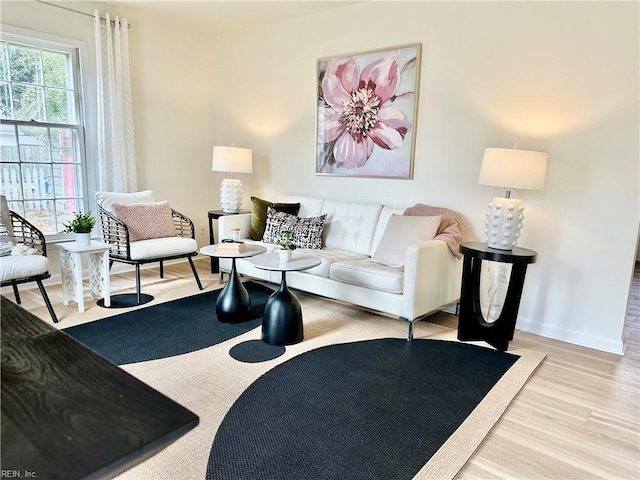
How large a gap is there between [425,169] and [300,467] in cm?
274

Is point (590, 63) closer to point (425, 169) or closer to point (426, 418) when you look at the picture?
point (425, 169)

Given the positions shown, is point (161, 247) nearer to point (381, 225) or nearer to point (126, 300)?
point (126, 300)

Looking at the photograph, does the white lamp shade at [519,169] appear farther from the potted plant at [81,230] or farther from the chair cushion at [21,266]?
the chair cushion at [21,266]

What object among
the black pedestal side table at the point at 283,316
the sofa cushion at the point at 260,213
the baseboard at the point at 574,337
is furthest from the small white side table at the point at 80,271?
the baseboard at the point at 574,337

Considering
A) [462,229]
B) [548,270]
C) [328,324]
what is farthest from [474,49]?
[328,324]

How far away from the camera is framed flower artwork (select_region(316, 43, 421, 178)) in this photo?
3.76 metres

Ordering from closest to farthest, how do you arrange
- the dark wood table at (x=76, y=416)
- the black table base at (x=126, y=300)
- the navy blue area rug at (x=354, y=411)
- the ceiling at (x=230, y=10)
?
the dark wood table at (x=76, y=416) → the navy blue area rug at (x=354, y=411) → the black table base at (x=126, y=300) → the ceiling at (x=230, y=10)

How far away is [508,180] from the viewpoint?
2.80m

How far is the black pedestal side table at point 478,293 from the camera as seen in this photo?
277cm

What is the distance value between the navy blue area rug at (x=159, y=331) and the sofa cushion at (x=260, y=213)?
32.5 inches

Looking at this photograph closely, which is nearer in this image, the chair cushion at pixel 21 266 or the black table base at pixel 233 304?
the chair cushion at pixel 21 266

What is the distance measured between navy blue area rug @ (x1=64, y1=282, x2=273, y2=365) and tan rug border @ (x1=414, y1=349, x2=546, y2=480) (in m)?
1.62

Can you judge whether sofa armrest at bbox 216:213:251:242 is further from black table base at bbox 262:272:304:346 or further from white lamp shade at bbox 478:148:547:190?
white lamp shade at bbox 478:148:547:190

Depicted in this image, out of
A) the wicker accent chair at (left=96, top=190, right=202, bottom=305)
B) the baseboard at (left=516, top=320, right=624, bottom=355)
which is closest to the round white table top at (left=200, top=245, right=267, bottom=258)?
the wicker accent chair at (left=96, top=190, right=202, bottom=305)
